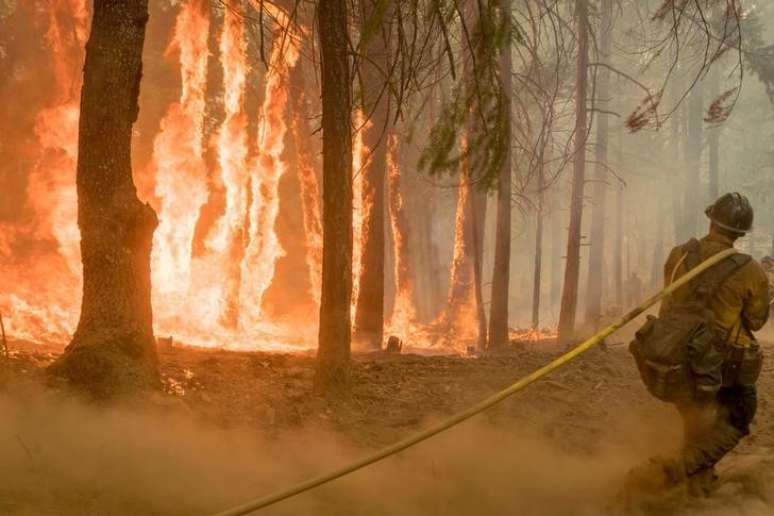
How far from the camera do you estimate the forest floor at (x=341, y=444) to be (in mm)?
4809

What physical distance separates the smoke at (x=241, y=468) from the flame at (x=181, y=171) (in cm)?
1162

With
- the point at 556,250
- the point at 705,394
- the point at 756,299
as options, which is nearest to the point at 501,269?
the point at 756,299

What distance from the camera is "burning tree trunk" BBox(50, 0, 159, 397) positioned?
19.4 ft

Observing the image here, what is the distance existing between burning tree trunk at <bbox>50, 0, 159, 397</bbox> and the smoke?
1.12ft

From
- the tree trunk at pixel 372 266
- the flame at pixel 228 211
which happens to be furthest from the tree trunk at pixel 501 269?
the flame at pixel 228 211

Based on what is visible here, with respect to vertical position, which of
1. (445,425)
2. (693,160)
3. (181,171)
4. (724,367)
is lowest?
(445,425)

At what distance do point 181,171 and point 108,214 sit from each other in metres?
13.1

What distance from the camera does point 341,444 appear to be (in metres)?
6.20

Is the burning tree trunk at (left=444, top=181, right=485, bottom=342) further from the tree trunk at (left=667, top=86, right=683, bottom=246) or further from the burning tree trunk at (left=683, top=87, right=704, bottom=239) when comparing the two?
the burning tree trunk at (left=683, top=87, right=704, bottom=239)

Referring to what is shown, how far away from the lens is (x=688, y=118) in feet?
110

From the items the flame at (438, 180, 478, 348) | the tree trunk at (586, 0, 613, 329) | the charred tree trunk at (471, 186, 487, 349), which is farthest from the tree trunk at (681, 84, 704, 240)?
the charred tree trunk at (471, 186, 487, 349)

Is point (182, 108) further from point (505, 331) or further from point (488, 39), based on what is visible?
point (488, 39)

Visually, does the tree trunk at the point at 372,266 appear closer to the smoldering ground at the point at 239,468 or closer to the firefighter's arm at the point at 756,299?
the smoldering ground at the point at 239,468

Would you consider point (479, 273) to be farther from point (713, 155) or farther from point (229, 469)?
point (713, 155)
